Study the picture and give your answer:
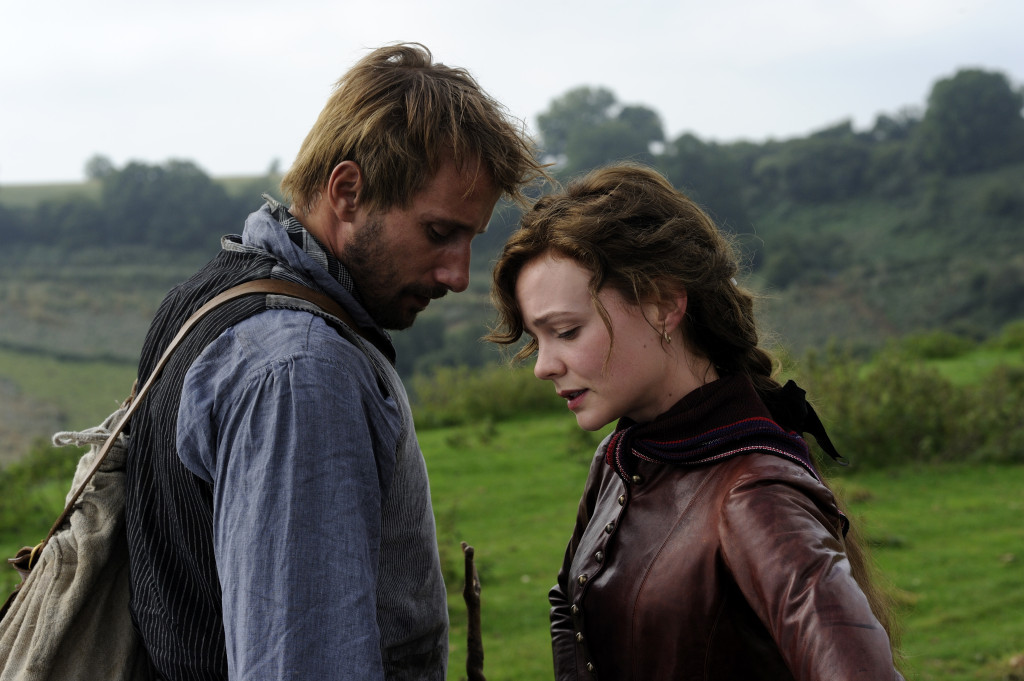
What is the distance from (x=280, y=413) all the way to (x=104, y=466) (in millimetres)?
600

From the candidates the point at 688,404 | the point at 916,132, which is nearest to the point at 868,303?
the point at 916,132

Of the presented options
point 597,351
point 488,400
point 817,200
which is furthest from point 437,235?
point 817,200

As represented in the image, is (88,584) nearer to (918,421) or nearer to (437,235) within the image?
(437,235)

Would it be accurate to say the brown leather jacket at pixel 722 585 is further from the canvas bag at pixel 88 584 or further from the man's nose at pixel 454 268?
the canvas bag at pixel 88 584

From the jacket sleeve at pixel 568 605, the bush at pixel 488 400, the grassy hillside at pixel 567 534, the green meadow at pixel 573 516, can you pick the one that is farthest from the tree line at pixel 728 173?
the jacket sleeve at pixel 568 605

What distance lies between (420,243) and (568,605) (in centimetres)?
101

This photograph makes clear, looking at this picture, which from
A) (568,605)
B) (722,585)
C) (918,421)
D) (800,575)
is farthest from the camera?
(918,421)

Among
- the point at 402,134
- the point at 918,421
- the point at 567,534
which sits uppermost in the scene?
the point at 402,134

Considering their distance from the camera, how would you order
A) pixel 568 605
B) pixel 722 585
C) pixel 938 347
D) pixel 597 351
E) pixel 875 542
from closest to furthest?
pixel 722 585 < pixel 597 351 < pixel 568 605 < pixel 875 542 < pixel 938 347

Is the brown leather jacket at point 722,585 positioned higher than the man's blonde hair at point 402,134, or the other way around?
the man's blonde hair at point 402,134

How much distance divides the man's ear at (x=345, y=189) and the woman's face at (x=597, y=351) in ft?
1.51

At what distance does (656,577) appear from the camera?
1.92 meters

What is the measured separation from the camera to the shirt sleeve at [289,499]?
1.61 meters

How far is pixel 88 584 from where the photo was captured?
6.38 ft
